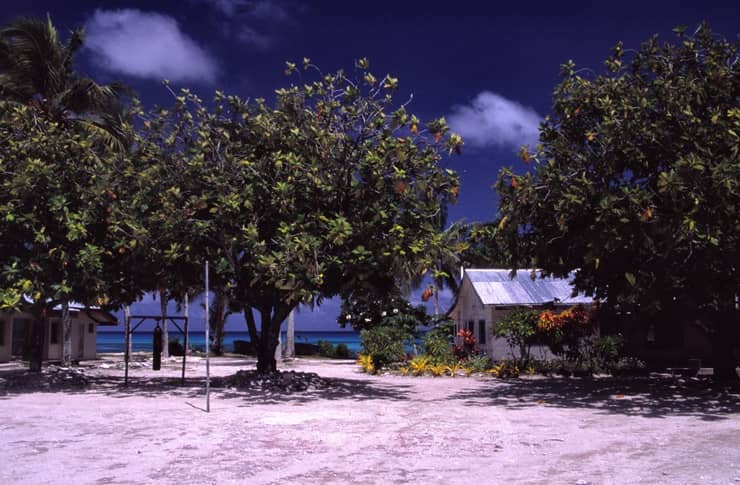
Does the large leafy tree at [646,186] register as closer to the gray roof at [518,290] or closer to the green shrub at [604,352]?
the green shrub at [604,352]

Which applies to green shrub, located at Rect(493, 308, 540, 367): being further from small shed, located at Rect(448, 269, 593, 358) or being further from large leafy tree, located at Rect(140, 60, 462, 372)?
large leafy tree, located at Rect(140, 60, 462, 372)

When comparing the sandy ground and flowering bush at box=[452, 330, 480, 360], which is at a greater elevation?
flowering bush at box=[452, 330, 480, 360]

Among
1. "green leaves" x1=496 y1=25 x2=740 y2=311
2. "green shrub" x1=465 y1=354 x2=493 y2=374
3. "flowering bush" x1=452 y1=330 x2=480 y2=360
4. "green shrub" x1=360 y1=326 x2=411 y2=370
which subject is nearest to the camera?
"green leaves" x1=496 y1=25 x2=740 y2=311

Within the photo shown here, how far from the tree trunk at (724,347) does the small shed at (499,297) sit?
871 centimetres

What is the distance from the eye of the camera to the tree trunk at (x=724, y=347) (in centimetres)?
1970

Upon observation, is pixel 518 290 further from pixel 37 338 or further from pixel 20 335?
pixel 20 335

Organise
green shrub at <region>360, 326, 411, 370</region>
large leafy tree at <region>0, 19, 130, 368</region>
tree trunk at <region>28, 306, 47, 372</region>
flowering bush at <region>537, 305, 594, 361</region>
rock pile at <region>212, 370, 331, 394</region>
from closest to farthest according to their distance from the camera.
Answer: large leafy tree at <region>0, 19, 130, 368</region>, rock pile at <region>212, 370, 331, 394</region>, tree trunk at <region>28, 306, 47, 372</region>, flowering bush at <region>537, 305, 594, 361</region>, green shrub at <region>360, 326, 411, 370</region>

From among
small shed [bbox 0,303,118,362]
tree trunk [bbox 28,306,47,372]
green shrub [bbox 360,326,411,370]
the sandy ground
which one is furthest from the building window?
the sandy ground

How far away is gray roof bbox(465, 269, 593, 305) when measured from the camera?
3020 centimetres

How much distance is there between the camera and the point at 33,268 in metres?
18.4

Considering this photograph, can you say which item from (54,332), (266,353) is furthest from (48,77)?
(54,332)

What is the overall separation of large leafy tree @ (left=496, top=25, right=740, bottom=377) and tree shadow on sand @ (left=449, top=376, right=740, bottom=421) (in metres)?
2.26

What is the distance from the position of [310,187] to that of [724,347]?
1268 cm

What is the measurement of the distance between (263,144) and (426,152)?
4479mm
